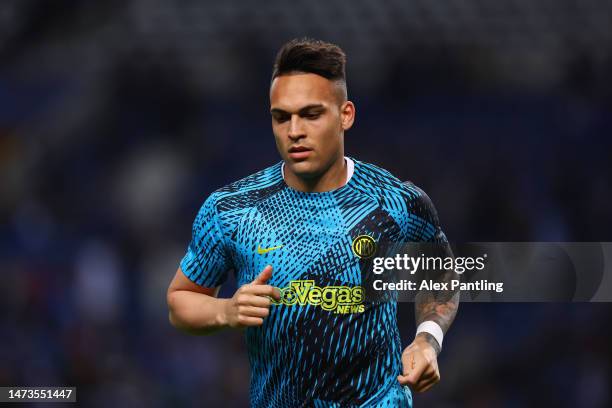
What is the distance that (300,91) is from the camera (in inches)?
156

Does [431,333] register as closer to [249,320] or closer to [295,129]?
[249,320]

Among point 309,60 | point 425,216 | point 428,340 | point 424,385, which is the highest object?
point 309,60

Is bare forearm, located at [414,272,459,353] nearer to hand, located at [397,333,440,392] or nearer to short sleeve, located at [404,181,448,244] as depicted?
short sleeve, located at [404,181,448,244]

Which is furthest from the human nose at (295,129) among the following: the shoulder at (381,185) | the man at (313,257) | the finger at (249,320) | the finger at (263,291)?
the finger at (249,320)

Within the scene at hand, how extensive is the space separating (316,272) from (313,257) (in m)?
0.07

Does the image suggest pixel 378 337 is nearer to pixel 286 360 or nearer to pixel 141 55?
pixel 286 360

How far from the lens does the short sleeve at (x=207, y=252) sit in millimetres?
4148

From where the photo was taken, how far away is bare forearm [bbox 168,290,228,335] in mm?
3855

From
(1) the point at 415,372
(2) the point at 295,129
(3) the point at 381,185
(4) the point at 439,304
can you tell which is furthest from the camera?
(4) the point at 439,304

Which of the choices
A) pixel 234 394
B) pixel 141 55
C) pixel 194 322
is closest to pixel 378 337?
pixel 194 322

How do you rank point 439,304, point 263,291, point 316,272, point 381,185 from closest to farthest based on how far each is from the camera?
point 263,291, point 316,272, point 381,185, point 439,304

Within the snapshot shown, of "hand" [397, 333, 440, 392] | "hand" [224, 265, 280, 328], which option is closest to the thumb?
"hand" [224, 265, 280, 328]

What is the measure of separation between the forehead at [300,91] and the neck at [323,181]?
0.31 metres

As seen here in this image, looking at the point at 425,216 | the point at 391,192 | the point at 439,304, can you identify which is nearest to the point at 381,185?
the point at 391,192
